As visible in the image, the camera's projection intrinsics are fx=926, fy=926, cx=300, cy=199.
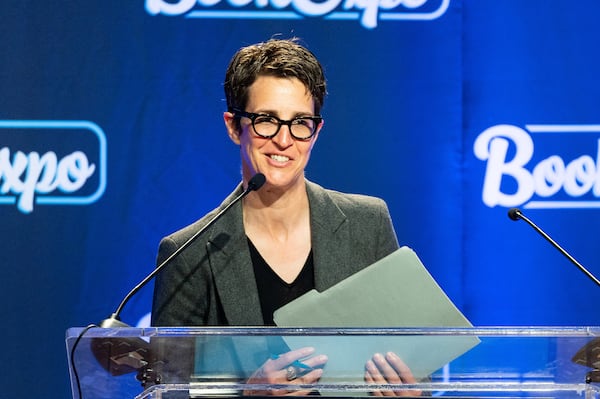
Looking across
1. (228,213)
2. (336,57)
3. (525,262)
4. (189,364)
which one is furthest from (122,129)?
(189,364)

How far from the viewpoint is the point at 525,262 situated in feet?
11.2

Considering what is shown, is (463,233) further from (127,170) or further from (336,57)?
(127,170)

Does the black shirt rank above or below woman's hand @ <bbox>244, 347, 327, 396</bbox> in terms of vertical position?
above

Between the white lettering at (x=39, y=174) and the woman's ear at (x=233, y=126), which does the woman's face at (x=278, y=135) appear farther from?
the white lettering at (x=39, y=174)

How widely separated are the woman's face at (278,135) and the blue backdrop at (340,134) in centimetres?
123

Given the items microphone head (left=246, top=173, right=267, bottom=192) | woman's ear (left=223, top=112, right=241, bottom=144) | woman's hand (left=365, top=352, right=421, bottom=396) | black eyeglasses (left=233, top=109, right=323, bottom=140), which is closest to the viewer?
woman's hand (left=365, top=352, right=421, bottom=396)

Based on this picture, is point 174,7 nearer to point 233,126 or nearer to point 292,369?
point 233,126

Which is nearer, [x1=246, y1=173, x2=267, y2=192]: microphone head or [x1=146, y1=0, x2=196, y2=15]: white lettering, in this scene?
[x1=246, y1=173, x2=267, y2=192]: microphone head

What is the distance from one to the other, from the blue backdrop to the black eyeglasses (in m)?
1.25

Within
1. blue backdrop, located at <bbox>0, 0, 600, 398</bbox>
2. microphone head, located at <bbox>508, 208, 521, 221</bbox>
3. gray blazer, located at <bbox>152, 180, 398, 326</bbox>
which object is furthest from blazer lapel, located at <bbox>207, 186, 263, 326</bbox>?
blue backdrop, located at <bbox>0, 0, 600, 398</bbox>

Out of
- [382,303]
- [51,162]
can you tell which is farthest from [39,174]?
[382,303]

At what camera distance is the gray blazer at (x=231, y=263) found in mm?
2215

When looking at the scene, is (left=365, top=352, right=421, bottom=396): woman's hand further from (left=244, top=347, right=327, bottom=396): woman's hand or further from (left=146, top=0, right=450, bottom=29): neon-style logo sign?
(left=146, top=0, right=450, bottom=29): neon-style logo sign

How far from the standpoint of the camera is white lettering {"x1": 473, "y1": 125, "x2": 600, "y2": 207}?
133 inches
